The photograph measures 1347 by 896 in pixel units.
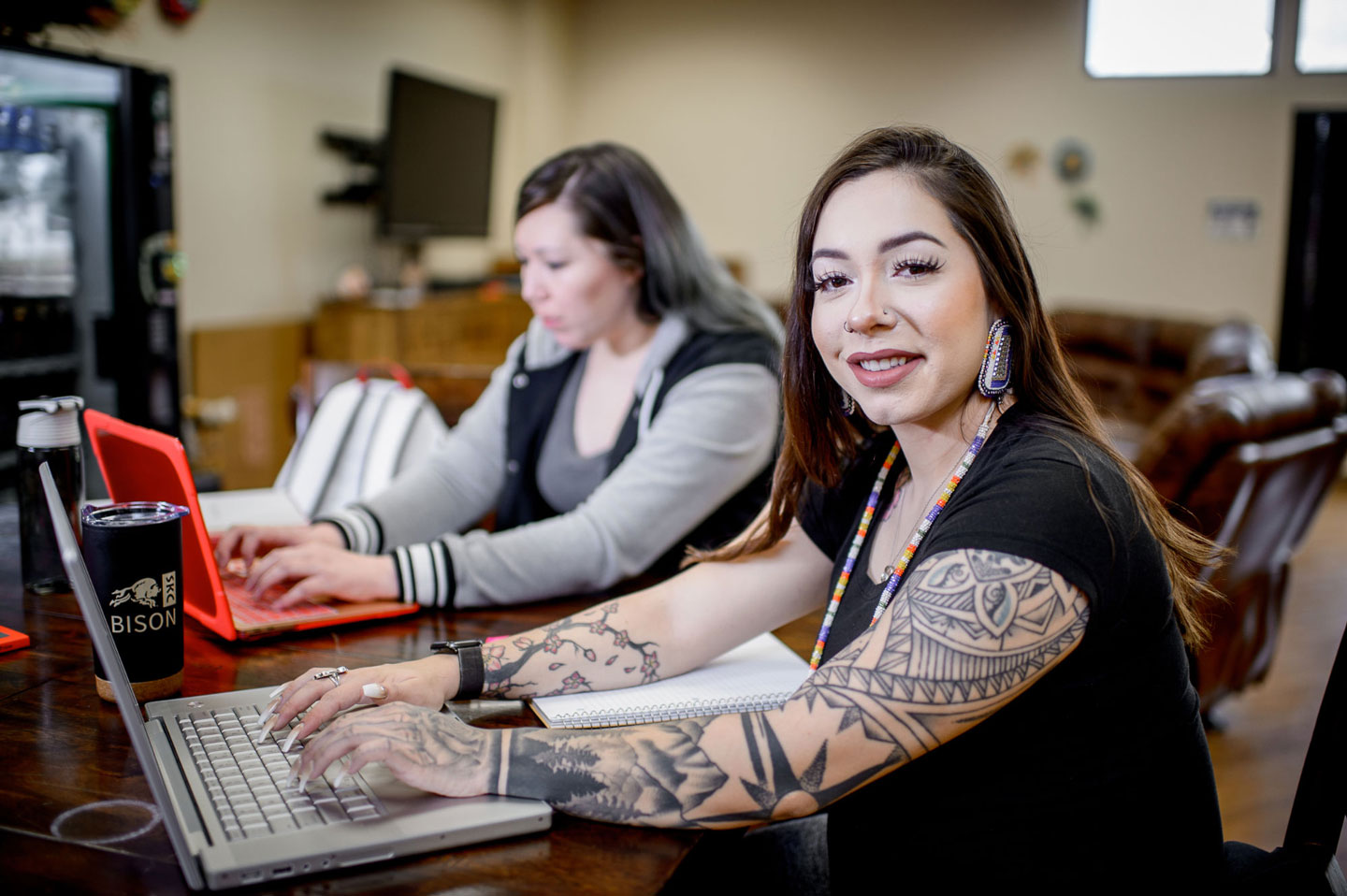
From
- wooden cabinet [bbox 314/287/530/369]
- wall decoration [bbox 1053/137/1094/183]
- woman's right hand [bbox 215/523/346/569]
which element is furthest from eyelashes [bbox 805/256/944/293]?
wall decoration [bbox 1053/137/1094/183]

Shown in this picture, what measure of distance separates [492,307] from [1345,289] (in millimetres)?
4795

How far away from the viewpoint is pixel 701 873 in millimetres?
1115

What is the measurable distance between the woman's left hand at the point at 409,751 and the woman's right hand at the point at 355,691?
2.9 inches

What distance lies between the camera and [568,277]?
1785 mm

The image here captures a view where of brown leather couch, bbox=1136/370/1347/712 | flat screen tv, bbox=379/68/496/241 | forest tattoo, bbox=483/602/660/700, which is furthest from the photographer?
flat screen tv, bbox=379/68/496/241

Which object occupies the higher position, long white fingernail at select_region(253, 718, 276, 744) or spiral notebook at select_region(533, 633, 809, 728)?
long white fingernail at select_region(253, 718, 276, 744)

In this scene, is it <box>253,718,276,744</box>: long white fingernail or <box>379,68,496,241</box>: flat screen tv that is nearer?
<box>253,718,276,744</box>: long white fingernail

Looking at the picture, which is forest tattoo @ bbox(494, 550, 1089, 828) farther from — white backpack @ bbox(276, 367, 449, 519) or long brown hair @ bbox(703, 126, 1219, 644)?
white backpack @ bbox(276, 367, 449, 519)

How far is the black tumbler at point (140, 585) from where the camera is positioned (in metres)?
0.98

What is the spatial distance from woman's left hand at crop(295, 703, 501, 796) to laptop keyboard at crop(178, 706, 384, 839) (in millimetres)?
20

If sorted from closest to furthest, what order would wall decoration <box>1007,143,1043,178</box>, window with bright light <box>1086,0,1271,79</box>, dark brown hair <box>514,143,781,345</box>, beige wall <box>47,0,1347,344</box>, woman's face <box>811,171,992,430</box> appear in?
1. woman's face <box>811,171,992,430</box>
2. dark brown hair <box>514,143,781,345</box>
3. beige wall <box>47,0,1347,344</box>
4. window with bright light <box>1086,0,1271,79</box>
5. wall decoration <box>1007,143,1043,178</box>

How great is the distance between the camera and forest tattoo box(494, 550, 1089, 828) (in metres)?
0.83

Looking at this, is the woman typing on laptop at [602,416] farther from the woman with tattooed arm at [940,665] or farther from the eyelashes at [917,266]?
the eyelashes at [917,266]

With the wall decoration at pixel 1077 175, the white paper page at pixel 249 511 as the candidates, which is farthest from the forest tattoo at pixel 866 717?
the wall decoration at pixel 1077 175
